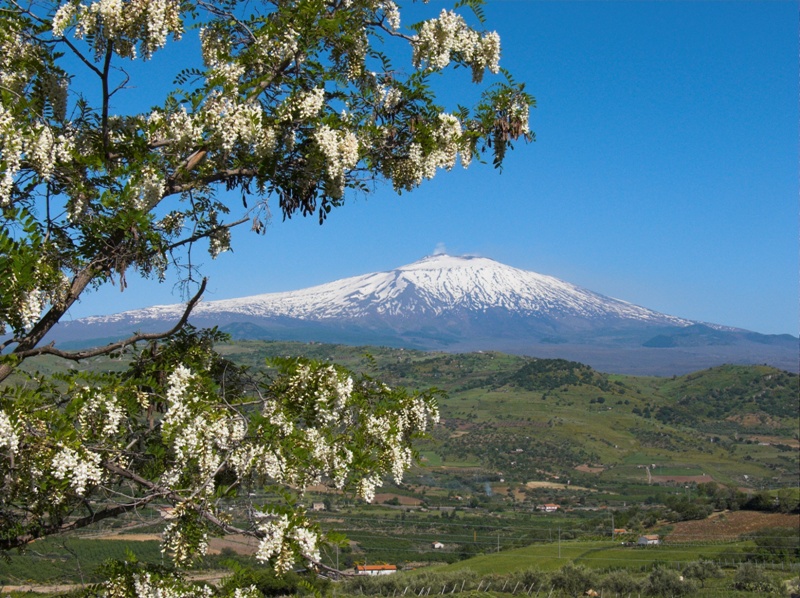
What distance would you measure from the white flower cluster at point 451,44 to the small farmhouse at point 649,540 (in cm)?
4076

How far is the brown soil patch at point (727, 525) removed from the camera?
42.4m

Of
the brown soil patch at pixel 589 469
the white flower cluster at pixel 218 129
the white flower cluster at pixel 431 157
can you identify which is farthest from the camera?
the brown soil patch at pixel 589 469

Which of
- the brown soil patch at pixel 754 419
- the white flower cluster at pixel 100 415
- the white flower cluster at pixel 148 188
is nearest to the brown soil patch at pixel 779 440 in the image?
the brown soil patch at pixel 754 419

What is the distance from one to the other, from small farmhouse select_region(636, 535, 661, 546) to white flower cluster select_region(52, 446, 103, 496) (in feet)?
139

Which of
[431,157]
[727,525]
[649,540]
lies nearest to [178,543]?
[431,157]

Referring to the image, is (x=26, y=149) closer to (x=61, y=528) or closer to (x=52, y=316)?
(x=52, y=316)

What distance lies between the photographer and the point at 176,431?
4469 millimetres

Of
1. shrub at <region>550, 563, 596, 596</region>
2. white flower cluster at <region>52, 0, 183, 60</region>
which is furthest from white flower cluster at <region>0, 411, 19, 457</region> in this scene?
shrub at <region>550, 563, 596, 596</region>

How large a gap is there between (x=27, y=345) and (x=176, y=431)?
1022 mm

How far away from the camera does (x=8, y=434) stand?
12.8 feet

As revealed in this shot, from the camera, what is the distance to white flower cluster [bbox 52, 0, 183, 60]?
4770mm

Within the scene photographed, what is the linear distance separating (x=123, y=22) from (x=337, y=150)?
5.03 ft

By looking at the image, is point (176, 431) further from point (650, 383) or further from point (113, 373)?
point (650, 383)

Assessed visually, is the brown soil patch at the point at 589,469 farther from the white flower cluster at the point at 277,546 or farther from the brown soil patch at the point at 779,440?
the white flower cluster at the point at 277,546
